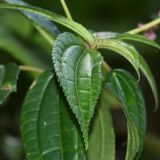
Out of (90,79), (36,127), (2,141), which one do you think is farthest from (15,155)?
(90,79)

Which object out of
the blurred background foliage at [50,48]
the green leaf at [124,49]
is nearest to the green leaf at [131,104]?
the green leaf at [124,49]

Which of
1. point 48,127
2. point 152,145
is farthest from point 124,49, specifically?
point 152,145

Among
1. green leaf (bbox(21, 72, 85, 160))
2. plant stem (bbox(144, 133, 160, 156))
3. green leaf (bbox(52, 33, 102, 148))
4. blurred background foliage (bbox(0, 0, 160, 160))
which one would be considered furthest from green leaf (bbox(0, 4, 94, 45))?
plant stem (bbox(144, 133, 160, 156))

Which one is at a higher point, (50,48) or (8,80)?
(50,48)

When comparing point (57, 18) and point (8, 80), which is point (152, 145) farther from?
point (57, 18)

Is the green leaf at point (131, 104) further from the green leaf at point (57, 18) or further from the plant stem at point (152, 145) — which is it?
the plant stem at point (152, 145)

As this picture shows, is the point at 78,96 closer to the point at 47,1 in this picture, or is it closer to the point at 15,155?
the point at 15,155
